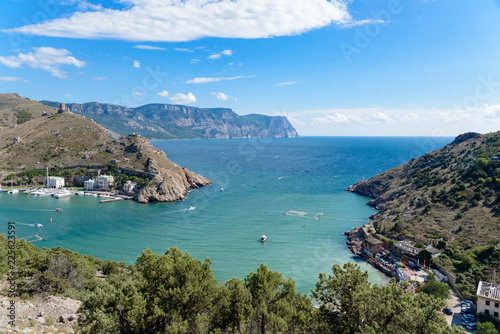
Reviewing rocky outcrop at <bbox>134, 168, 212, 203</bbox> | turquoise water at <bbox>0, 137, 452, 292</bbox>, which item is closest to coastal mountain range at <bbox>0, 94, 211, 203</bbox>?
rocky outcrop at <bbox>134, 168, 212, 203</bbox>

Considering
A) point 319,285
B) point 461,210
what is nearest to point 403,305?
point 319,285

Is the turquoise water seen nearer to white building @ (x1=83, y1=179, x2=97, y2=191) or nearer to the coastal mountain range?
the coastal mountain range

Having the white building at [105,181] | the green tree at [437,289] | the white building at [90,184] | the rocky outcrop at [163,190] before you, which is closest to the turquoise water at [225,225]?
the rocky outcrop at [163,190]

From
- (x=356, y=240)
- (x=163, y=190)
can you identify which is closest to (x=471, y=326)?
(x=356, y=240)

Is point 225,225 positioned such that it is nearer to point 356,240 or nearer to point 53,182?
point 356,240

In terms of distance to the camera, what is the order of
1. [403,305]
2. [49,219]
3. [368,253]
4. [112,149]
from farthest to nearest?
[112,149]
[49,219]
[368,253]
[403,305]

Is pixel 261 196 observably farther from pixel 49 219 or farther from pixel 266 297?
pixel 266 297

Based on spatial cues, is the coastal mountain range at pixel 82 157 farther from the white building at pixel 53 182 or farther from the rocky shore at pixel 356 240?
the rocky shore at pixel 356 240

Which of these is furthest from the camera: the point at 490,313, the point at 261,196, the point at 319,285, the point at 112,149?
the point at 112,149
